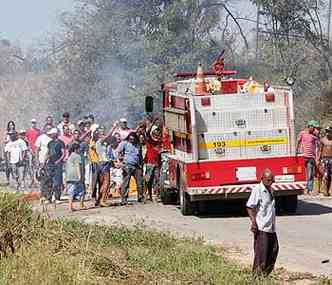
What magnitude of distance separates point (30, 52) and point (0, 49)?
30.3 feet

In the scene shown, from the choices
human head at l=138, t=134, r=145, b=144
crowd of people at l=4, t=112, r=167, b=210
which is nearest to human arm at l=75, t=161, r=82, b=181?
crowd of people at l=4, t=112, r=167, b=210

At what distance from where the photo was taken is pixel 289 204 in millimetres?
18672

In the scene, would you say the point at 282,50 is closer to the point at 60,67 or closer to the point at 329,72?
the point at 329,72

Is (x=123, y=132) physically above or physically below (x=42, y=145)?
above

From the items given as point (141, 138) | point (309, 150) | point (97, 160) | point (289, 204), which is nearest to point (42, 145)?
point (97, 160)

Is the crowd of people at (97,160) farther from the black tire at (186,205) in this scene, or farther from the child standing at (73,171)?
the black tire at (186,205)

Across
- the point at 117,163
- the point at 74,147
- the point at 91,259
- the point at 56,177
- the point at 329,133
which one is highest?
the point at 329,133

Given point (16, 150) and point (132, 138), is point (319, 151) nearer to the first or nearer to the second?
point (132, 138)

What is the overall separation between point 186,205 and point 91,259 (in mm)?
7859

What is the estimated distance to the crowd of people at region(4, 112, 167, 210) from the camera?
20484 mm

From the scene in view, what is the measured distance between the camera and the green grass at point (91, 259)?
1005 centimetres

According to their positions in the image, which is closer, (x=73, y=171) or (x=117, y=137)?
(x=73, y=171)

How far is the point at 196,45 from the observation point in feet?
114

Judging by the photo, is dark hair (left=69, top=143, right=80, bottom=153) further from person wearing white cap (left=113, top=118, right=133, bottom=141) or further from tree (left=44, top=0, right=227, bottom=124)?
tree (left=44, top=0, right=227, bottom=124)
